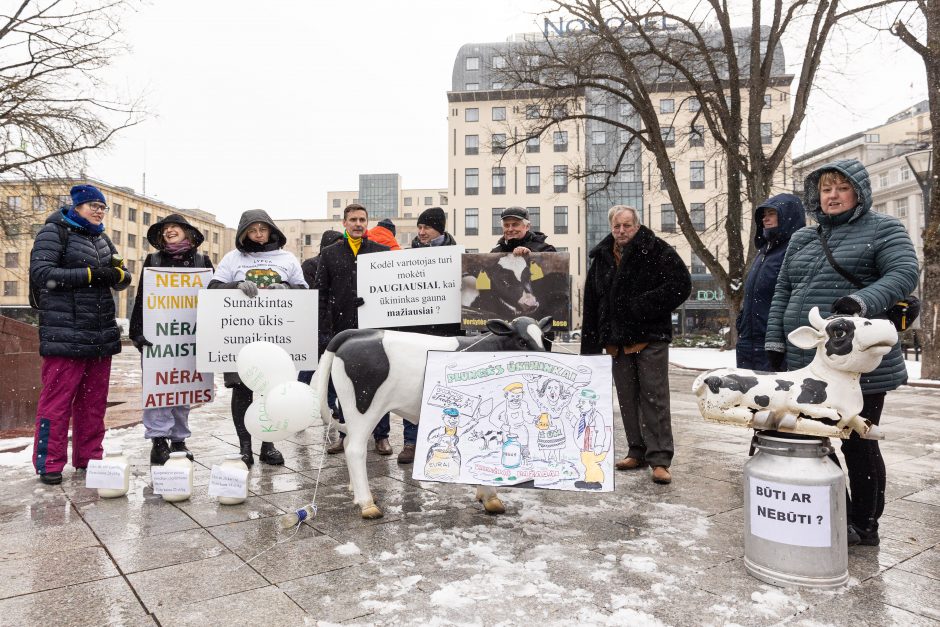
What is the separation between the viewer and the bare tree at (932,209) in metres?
11.5

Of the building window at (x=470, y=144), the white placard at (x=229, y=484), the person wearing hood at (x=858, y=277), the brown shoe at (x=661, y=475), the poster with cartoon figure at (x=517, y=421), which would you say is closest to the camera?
the person wearing hood at (x=858, y=277)

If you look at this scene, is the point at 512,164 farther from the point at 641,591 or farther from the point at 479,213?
the point at 641,591

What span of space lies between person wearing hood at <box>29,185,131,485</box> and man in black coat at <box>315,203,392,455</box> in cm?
157

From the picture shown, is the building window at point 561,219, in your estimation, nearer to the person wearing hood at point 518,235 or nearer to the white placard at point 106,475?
the person wearing hood at point 518,235

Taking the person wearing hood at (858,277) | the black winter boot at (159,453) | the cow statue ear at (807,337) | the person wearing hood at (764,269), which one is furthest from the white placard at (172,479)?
the person wearing hood at (764,269)

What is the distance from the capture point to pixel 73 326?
14.4 feet

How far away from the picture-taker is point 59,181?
1458cm

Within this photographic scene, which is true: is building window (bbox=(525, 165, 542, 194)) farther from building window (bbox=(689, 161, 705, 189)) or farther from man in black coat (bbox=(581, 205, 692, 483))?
man in black coat (bbox=(581, 205, 692, 483))

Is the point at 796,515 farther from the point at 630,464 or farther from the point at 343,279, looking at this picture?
the point at 343,279

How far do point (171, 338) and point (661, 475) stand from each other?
3988 millimetres

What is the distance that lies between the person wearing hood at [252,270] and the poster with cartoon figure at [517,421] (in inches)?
78.2

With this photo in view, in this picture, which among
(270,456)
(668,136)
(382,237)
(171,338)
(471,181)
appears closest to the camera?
(171,338)

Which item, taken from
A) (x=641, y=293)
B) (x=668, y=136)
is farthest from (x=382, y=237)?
(x=668, y=136)

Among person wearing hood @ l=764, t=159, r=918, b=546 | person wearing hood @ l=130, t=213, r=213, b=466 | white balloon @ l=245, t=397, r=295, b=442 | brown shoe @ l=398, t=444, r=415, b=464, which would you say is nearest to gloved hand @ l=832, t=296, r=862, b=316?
person wearing hood @ l=764, t=159, r=918, b=546
